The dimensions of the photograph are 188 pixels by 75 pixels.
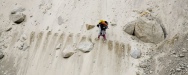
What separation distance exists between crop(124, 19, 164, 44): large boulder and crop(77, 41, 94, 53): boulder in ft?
6.33

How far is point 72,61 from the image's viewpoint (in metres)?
12.2

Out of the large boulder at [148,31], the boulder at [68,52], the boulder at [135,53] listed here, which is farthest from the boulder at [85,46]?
the large boulder at [148,31]

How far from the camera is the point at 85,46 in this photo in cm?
1237

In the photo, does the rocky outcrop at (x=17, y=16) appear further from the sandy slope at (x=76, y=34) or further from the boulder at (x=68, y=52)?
the boulder at (x=68, y=52)

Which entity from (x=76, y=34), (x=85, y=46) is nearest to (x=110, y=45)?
(x=85, y=46)

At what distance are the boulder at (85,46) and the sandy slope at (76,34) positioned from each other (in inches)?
5.6

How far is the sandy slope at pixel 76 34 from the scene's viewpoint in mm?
11992

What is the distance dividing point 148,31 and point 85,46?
275 centimetres

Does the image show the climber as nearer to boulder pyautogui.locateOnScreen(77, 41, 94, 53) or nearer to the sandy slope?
the sandy slope

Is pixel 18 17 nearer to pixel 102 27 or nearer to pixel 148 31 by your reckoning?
pixel 102 27

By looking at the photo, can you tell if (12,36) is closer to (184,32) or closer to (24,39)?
(24,39)

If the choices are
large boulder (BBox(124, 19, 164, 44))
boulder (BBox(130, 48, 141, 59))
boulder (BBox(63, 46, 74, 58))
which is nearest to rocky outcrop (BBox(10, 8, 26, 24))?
boulder (BBox(63, 46, 74, 58))

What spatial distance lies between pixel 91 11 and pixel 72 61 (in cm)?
275

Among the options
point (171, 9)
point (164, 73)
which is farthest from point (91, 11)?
point (164, 73)
